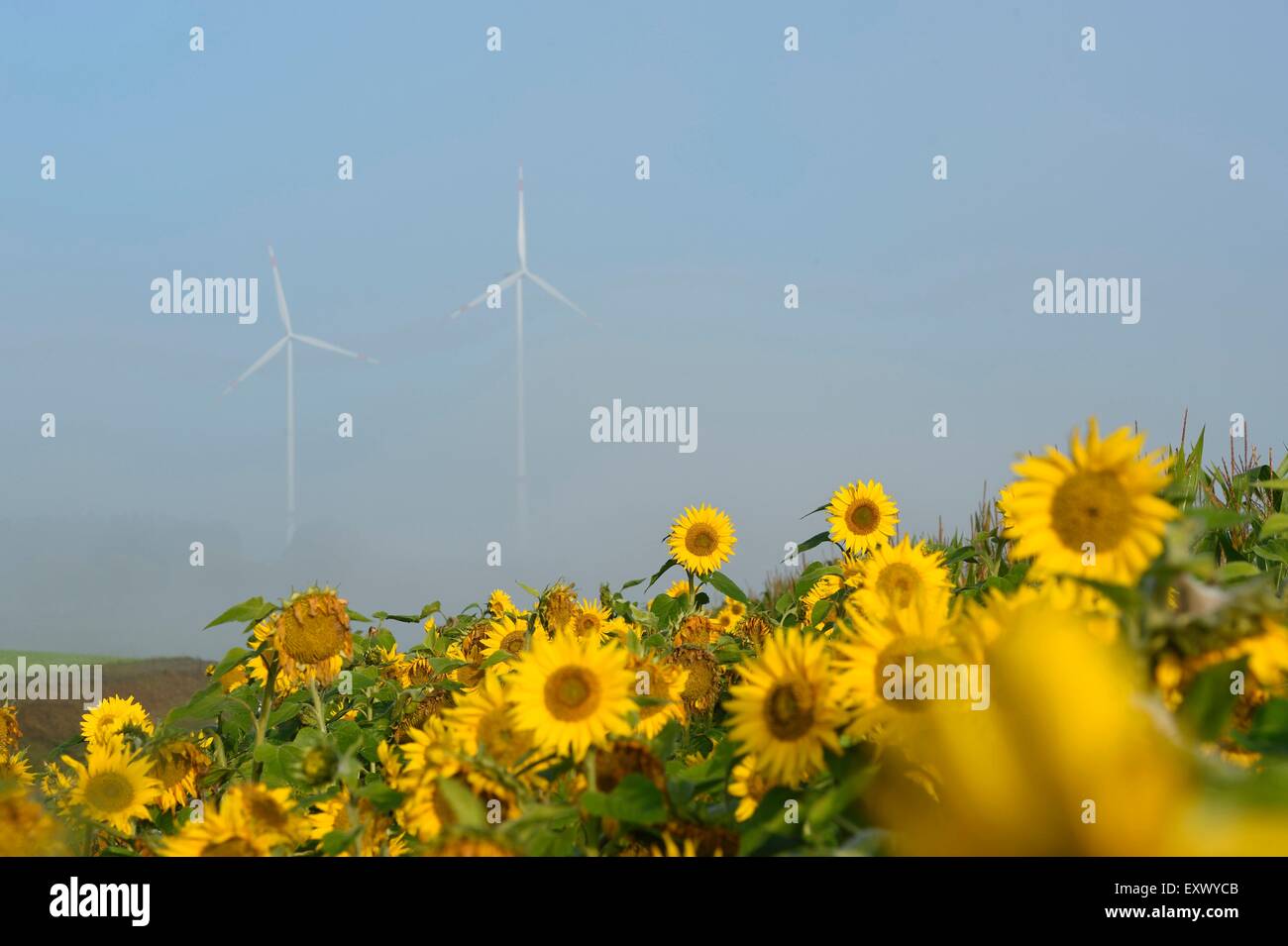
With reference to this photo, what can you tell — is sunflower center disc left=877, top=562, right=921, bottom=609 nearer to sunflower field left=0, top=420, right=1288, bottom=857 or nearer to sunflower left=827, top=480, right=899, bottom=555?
sunflower field left=0, top=420, right=1288, bottom=857

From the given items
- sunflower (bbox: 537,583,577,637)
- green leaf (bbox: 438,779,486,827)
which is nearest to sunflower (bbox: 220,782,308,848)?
→ green leaf (bbox: 438,779,486,827)

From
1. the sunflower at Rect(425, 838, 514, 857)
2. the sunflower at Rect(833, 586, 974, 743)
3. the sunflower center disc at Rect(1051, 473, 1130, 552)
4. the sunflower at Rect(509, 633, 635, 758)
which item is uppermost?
the sunflower center disc at Rect(1051, 473, 1130, 552)

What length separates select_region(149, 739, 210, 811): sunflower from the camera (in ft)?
10.9

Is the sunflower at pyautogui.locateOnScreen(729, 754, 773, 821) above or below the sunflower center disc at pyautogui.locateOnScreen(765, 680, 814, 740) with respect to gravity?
below

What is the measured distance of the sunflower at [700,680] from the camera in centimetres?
366

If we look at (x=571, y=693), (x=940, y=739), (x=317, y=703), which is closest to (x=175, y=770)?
(x=317, y=703)

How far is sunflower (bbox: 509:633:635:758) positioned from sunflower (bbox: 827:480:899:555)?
515 centimetres

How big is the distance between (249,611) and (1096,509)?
2.51 metres

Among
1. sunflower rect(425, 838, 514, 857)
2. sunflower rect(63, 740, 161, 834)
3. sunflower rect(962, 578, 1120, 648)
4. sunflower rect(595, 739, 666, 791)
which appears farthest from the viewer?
sunflower rect(63, 740, 161, 834)

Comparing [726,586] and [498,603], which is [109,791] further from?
[498,603]
